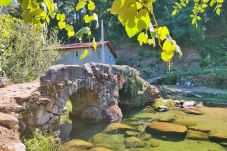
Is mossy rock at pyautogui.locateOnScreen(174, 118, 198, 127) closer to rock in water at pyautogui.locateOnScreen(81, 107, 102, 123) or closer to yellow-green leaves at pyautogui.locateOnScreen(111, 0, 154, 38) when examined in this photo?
rock in water at pyautogui.locateOnScreen(81, 107, 102, 123)

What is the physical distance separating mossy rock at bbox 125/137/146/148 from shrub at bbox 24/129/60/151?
246 centimetres

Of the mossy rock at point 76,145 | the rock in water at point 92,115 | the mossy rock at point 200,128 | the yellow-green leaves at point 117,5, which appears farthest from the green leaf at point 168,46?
the rock in water at point 92,115

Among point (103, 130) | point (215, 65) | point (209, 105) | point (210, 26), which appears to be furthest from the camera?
point (210, 26)

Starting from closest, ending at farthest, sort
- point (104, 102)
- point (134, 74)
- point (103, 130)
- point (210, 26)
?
point (103, 130)
point (104, 102)
point (134, 74)
point (210, 26)

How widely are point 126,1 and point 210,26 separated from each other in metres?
36.3

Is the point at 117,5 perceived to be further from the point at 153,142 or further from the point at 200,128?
the point at 200,128

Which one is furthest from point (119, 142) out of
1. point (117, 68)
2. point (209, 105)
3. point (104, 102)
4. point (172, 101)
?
point (209, 105)

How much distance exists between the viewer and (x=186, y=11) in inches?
1240

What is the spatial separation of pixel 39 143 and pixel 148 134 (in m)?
4.64

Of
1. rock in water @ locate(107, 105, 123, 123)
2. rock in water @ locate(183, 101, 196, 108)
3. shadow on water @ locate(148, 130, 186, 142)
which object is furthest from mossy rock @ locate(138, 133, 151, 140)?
rock in water @ locate(183, 101, 196, 108)

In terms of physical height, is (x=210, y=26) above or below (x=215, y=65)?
above

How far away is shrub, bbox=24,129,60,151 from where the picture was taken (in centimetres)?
773

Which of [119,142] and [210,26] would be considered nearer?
[119,142]

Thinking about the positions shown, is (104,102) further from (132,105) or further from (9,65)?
(9,65)
